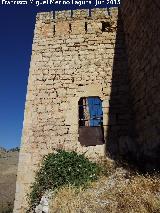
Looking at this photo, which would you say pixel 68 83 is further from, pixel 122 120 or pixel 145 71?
pixel 145 71

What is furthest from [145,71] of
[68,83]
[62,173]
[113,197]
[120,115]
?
[113,197]

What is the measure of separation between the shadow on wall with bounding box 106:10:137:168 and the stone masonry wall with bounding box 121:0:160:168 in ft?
0.72

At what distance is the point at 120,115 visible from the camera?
9633mm

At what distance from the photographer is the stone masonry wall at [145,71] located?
764 cm

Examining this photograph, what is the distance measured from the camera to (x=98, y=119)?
9.84 meters

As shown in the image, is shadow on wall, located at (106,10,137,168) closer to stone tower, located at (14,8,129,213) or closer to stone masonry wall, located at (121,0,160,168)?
stone tower, located at (14,8,129,213)

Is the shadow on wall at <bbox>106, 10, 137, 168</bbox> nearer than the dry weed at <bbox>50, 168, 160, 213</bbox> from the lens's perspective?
No

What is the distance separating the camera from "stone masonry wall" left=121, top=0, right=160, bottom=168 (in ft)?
25.1

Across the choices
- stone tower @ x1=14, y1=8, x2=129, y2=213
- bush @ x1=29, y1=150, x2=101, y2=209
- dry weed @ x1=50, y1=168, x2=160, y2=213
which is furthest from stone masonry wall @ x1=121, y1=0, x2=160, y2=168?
bush @ x1=29, y1=150, x2=101, y2=209

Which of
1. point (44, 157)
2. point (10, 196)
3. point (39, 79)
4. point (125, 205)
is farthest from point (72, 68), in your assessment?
point (10, 196)

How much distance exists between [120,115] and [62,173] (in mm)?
2854

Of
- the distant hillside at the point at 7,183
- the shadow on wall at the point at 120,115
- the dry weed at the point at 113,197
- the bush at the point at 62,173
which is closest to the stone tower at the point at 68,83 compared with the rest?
the shadow on wall at the point at 120,115

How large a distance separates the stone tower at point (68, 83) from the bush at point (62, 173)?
57 cm

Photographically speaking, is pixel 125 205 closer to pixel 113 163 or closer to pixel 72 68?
pixel 113 163
